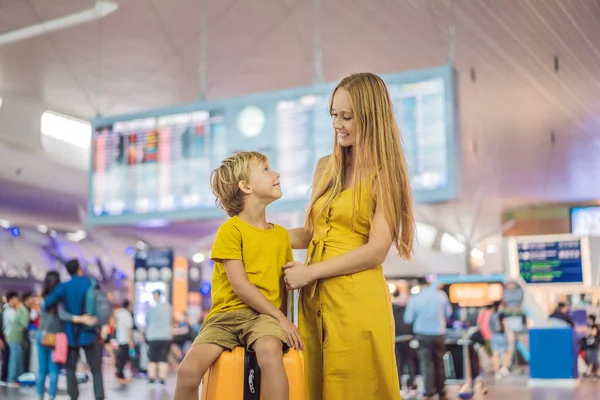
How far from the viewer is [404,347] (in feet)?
34.1

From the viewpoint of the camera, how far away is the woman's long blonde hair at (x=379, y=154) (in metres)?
2.14

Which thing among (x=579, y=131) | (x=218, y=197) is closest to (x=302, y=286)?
(x=218, y=197)

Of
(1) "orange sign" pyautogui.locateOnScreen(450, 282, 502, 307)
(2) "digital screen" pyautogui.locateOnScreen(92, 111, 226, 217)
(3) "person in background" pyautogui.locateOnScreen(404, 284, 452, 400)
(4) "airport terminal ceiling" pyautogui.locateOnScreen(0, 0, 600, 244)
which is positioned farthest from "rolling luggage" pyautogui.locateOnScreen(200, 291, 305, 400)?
(1) "orange sign" pyautogui.locateOnScreen(450, 282, 502, 307)

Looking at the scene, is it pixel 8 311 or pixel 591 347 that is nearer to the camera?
pixel 8 311

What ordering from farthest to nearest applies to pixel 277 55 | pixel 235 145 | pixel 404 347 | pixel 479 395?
pixel 404 347, pixel 277 55, pixel 479 395, pixel 235 145

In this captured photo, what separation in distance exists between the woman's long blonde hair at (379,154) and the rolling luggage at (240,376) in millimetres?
474

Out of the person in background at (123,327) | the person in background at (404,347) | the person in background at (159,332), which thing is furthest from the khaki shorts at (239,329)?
the person in background at (123,327)

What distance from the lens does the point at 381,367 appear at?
2.08 meters

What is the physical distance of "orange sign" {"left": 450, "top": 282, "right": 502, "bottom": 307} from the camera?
1312 cm

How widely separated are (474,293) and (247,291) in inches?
460

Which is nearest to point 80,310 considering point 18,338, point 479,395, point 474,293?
point 18,338

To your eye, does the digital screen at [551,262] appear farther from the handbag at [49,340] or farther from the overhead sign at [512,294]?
the handbag at [49,340]

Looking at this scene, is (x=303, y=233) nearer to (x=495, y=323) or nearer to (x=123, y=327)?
(x=123, y=327)

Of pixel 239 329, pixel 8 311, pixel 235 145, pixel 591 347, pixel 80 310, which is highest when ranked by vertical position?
pixel 235 145
